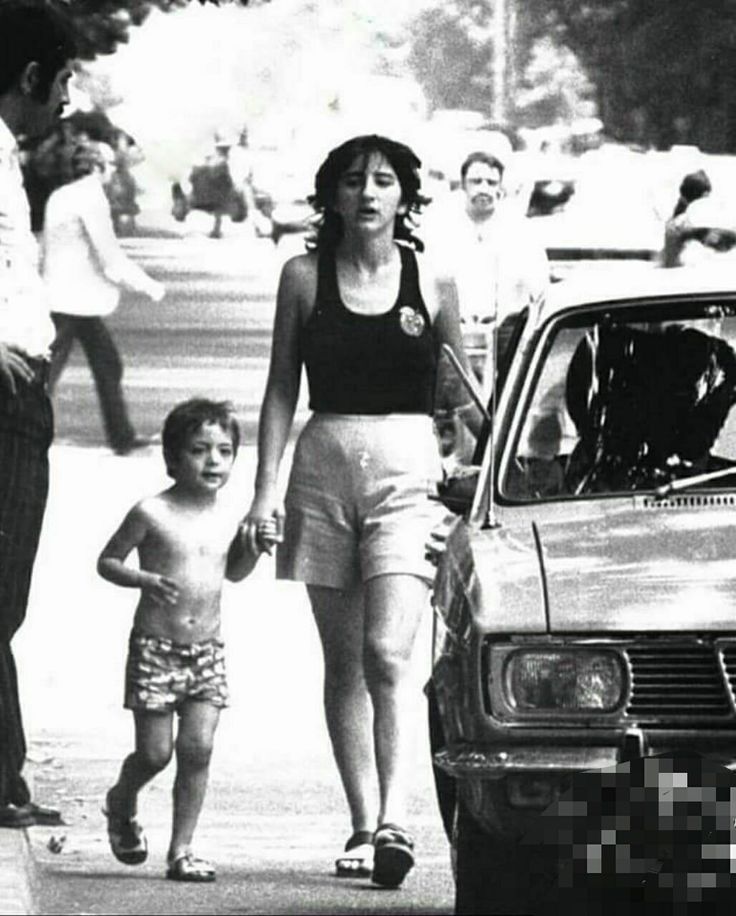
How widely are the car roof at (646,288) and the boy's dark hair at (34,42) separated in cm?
179

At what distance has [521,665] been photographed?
24.7 feet

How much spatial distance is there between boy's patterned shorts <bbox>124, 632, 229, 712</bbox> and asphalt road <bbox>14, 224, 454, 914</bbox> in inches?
1.7

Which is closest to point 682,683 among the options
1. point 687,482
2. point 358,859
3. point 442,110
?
point 687,482

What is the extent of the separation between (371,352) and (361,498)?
440mm

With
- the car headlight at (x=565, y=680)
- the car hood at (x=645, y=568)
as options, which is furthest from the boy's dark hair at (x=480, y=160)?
the car headlight at (x=565, y=680)

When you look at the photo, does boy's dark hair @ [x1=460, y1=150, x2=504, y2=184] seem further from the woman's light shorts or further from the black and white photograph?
the woman's light shorts

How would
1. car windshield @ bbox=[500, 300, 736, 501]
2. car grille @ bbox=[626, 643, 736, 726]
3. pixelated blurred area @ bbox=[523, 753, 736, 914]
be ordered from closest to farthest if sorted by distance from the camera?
pixelated blurred area @ bbox=[523, 753, 736, 914], car grille @ bbox=[626, 643, 736, 726], car windshield @ bbox=[500, 300, 736, 501]

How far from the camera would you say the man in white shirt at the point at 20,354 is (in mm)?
9641

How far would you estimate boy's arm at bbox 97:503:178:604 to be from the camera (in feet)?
31.9

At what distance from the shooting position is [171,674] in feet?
31.8

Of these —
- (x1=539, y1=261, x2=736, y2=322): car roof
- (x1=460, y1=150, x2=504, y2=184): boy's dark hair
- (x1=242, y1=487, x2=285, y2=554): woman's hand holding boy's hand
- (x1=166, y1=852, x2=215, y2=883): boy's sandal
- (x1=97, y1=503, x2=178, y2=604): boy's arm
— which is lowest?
(x1=166, y1=852, x2=215, y2=883): boy's sandal

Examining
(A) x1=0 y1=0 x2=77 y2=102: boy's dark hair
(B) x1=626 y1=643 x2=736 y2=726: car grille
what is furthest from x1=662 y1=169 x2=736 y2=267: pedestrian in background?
(B) x1=626 y1=643 x2=736 y2=726: car grille

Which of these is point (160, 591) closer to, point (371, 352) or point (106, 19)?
point (371, 352)

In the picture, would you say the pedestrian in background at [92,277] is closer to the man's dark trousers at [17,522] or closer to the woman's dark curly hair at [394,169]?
the man's dark trousers at [17,522]
